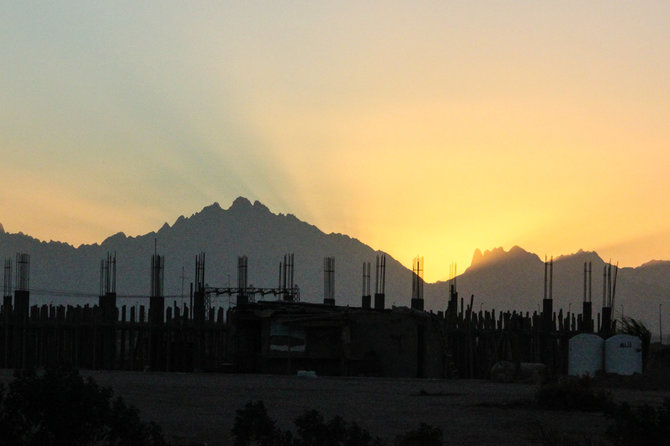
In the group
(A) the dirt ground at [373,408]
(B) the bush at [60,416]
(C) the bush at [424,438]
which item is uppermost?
(B) the bush at [60,416]

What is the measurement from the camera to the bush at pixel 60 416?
9734 millimetres

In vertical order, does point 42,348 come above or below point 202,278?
below

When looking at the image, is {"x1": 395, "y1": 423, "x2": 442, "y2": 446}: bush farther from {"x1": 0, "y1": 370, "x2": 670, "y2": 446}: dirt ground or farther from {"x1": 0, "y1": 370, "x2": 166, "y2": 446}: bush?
{"x1": 0, "y1": 370, "x2": 166, "y2": 446}: bush

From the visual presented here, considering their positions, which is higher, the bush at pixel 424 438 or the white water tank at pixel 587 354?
the white water tank at pixel 587 354

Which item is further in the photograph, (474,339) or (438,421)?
(474,339)

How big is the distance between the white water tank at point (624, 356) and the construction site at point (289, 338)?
397cm

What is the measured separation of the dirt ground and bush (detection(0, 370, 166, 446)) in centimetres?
229

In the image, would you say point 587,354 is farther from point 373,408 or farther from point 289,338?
point 373,408

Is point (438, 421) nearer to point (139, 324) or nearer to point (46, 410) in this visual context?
point (46, 410)

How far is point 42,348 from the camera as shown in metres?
39.1

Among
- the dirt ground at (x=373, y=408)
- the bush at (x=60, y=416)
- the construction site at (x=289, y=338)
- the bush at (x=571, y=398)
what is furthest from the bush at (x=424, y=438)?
the construction site at (x=289, y=338)

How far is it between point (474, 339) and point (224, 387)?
15851mm

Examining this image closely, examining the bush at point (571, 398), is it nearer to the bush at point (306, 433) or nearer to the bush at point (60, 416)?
the bush at point (306, 433)

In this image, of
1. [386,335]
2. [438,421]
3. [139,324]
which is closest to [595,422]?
[438,421]
